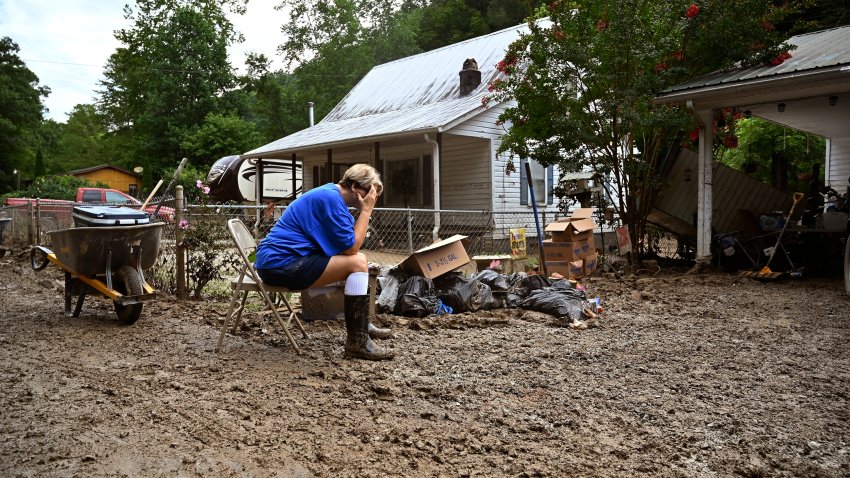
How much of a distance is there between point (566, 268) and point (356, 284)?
17.7 feet

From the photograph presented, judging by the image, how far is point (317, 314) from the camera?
5754 mm

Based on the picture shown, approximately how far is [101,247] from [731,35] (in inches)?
354

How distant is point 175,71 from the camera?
37.8 meters

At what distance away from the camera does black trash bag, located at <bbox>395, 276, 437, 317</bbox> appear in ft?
19.8

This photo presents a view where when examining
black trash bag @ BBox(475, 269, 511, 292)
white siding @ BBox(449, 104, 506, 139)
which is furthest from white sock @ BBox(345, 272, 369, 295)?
white siding @ BBox(449, 104, 506, 139)

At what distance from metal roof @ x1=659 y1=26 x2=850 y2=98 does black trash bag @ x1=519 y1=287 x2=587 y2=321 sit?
419 centimetres

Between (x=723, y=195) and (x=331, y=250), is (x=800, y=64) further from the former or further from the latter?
(x=331, y=250)

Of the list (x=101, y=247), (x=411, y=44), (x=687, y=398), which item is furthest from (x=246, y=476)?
(x=411, y=44)

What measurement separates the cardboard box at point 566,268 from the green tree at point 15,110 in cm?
4304

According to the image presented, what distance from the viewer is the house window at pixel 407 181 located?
16156mm

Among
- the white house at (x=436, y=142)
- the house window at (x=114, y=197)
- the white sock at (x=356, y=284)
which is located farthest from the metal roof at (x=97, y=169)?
the white sock at (x=356, y=284)

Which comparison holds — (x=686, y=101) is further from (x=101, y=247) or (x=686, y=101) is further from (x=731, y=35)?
(x=101, y=247)

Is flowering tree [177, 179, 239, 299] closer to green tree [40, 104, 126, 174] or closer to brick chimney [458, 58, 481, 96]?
brick chimney [458, 58, 481, 96]

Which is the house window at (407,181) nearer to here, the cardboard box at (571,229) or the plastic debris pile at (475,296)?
the cardboard box at (571,229)
